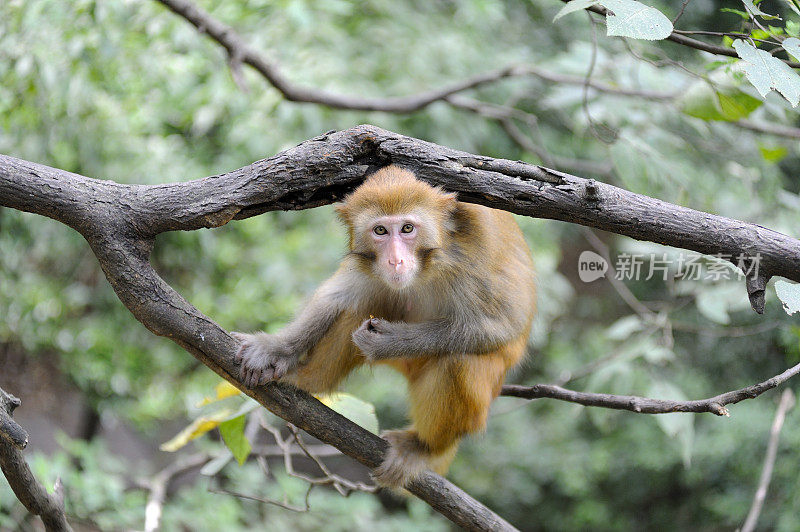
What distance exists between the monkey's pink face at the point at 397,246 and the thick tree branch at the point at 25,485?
131cm

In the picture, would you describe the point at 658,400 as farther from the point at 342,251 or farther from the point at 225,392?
the point at 342,251

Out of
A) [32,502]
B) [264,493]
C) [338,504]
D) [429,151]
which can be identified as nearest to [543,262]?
[338,504]

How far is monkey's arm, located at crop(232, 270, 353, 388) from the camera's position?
2.84 metres

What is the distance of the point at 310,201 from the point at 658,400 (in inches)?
55.5

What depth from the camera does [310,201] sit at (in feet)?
7.44

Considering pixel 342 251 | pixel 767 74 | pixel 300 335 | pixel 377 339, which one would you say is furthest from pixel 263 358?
pixel 767 74

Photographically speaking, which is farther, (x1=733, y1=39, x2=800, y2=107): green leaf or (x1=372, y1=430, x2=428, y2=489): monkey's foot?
(x1=372, y1=430, x2=428, y2=489): monkey's foot

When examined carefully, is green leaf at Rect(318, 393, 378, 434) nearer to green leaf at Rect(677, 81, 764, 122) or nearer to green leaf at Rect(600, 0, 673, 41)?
green leaf at Rect(600, 0, 673, 41)

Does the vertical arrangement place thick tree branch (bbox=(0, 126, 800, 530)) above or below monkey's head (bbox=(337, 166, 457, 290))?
above

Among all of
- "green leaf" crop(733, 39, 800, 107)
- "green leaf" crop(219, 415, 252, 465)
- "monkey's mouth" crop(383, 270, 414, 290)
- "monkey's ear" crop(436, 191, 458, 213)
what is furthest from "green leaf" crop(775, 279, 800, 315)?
"green leaf" crop(219, 415, 252, 465)

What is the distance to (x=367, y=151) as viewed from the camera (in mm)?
2283

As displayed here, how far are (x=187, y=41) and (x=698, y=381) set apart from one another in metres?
5.54

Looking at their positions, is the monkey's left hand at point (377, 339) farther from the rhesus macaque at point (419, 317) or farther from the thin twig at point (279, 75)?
the thin twig at point (279, 75)

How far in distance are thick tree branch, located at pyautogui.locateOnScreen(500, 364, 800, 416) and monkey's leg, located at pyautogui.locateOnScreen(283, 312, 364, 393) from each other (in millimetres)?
734
